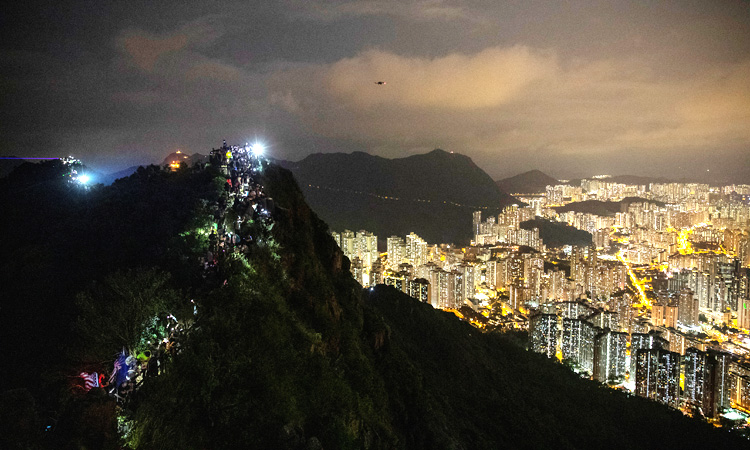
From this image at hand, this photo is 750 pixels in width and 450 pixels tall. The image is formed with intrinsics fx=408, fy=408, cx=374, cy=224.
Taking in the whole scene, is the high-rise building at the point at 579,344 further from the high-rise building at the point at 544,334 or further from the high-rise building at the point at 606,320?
the high-rise building at the point at 606,320

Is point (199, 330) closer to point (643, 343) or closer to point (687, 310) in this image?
point (643, 343)

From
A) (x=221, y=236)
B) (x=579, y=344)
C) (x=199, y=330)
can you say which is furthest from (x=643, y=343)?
(x=199, y=330)

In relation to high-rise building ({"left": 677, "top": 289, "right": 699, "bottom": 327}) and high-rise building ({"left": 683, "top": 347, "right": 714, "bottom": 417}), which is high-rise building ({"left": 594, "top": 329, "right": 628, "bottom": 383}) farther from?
high-rise building ({"left": 677, "top": 289, "right": 699, "bottom": 327})

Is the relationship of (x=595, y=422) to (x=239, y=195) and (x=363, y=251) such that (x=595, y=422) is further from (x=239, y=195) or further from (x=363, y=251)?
(x=363, y=251)

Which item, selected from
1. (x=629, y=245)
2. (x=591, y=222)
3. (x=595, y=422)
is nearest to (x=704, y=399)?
(x=595, y=422)

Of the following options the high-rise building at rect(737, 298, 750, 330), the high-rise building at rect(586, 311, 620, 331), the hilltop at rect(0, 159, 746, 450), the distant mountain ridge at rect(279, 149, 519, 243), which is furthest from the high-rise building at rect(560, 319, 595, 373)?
the distant mountain ridge at rect(279, 149, 519, 243)
